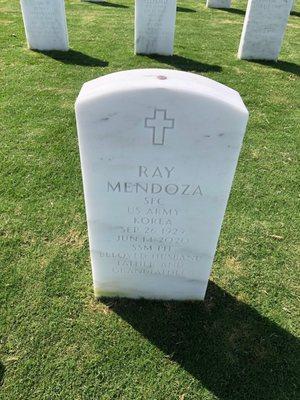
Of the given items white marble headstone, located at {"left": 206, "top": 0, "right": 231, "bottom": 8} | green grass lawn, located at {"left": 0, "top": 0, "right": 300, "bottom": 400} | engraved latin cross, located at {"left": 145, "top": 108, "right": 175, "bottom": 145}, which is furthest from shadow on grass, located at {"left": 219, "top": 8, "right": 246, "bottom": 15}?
engraved latin cross, located at {"left": 145, "top": 108, "right": 175, "bottom": 145}

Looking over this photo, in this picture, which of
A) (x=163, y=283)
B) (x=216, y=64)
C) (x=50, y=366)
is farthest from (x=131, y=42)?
(x=50, y=366)

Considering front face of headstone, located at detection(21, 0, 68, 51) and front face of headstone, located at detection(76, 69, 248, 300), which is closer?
front face of headstone, located at detection(76, 69, 248, 300)

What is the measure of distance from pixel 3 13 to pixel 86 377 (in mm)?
9927

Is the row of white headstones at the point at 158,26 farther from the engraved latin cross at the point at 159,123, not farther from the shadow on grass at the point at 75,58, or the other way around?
the engraved latin cross at the point at 159,123

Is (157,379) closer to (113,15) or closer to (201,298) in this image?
(201,298)

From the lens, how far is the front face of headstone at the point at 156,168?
1.83 meters

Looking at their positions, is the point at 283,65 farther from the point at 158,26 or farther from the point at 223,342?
the point at 223,342

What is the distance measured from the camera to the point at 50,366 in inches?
102

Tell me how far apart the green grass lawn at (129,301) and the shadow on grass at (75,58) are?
5.28 ft

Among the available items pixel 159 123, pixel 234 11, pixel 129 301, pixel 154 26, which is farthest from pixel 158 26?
pixel 159 123

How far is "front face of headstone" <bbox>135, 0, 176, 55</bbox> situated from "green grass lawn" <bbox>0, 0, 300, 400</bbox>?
260 centimetres

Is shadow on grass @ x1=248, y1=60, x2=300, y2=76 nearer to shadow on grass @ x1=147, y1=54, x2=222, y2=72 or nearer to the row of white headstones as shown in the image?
the row of white headstones

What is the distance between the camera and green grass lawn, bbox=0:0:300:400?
8.36 feet

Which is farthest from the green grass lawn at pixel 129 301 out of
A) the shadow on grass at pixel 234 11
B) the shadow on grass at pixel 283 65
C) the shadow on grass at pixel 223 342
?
the shadow on grass at pixel 234 11
